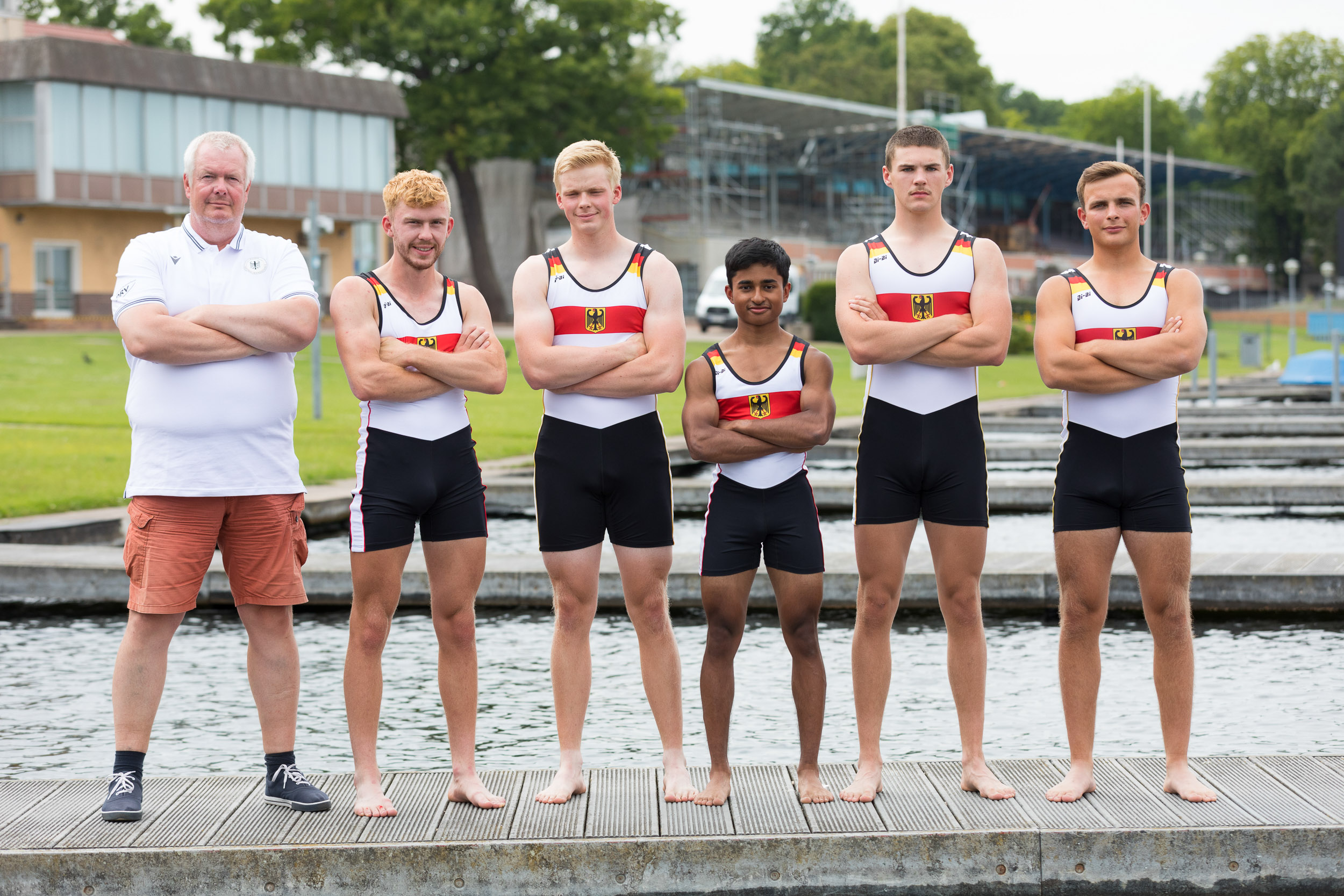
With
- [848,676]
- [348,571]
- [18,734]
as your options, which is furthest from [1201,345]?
[348,571]

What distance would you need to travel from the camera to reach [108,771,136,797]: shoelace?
4.82 metres

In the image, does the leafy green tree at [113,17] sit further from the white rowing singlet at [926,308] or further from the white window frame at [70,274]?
the white rowing singlet at [926,308]

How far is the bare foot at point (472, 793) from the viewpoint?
494cm

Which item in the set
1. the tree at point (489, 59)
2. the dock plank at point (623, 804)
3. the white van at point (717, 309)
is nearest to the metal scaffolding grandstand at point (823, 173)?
the tree at point (489, 59)

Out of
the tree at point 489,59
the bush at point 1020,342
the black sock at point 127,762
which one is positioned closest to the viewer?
the black sock at point 127,762

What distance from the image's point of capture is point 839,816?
4.80 meters

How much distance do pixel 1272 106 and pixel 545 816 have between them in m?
116

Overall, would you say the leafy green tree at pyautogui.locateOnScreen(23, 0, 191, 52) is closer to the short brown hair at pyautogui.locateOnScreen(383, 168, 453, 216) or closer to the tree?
the tree

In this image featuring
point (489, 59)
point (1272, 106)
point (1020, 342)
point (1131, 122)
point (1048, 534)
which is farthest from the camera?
point (1131, 122)

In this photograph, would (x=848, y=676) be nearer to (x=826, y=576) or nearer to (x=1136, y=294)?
(x=826, y=576)

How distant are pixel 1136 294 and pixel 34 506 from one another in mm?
10398

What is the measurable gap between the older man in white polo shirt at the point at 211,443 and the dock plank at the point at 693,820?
3.79ft

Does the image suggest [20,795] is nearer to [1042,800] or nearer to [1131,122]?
[1042,800]

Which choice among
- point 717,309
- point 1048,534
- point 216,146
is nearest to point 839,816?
point 216,146
